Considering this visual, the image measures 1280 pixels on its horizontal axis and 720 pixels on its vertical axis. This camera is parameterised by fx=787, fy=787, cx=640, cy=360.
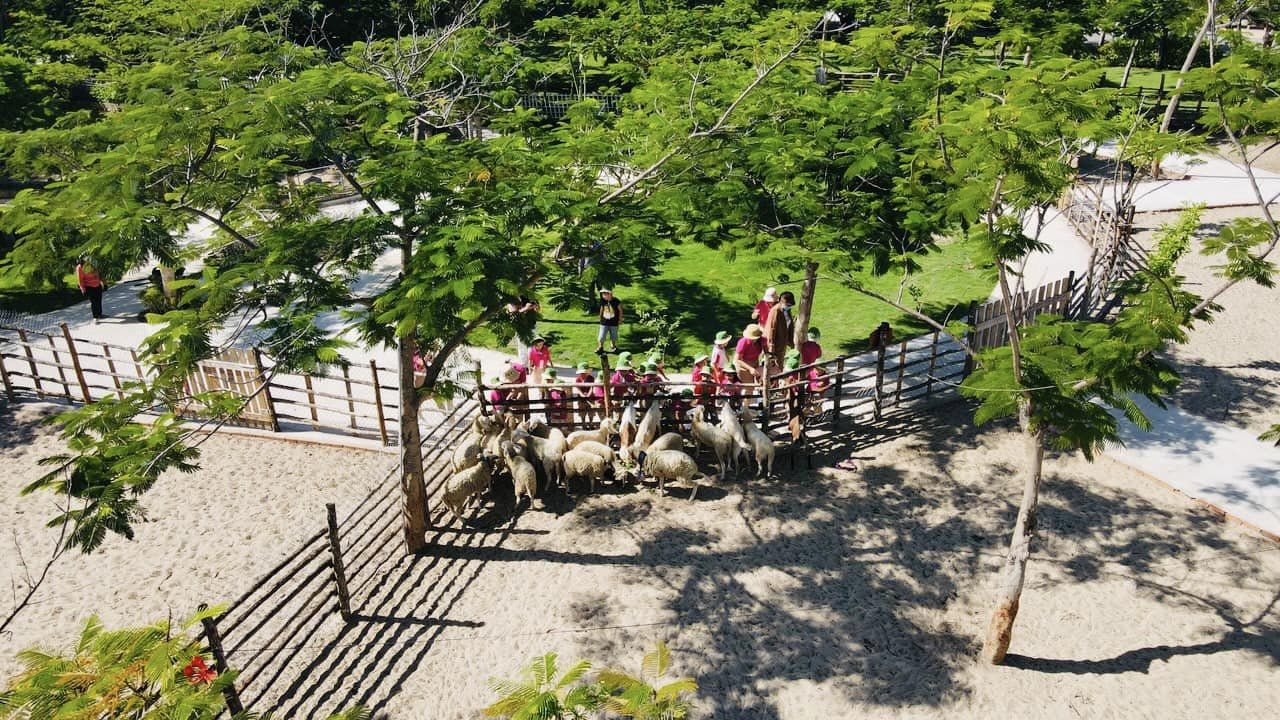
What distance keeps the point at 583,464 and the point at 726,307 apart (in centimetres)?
676

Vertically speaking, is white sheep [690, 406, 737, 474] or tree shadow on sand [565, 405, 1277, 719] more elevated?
white sheep [690, 406, 737, 474]

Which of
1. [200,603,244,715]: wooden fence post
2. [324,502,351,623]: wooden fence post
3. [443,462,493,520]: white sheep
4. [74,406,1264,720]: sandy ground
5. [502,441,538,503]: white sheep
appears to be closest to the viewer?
[200,603,244,715]: wooden fence post

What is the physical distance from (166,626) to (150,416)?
925 centimetres

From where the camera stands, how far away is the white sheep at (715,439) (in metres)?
10.6

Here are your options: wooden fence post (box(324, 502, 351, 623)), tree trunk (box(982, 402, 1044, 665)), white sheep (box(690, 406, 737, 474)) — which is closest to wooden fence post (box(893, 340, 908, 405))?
white sheep (box(690, 406, 737, 474))

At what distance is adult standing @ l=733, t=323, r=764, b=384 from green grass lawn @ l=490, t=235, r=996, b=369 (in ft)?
5.46

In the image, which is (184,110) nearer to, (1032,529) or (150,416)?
(150,416)

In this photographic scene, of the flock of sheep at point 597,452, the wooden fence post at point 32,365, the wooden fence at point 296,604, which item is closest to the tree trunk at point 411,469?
the wooden fence at point 296,604

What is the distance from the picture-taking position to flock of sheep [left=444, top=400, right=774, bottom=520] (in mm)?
10062

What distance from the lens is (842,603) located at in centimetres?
852

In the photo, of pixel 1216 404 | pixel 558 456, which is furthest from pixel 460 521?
pixel 1216 404

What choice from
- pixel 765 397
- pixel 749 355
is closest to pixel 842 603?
pixel 765 397

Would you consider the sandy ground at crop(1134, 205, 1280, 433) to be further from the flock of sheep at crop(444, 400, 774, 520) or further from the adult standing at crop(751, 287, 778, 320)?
the flock of sheep at crop(444, 400, 774, 520)

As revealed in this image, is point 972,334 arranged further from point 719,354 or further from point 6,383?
point 6,383
